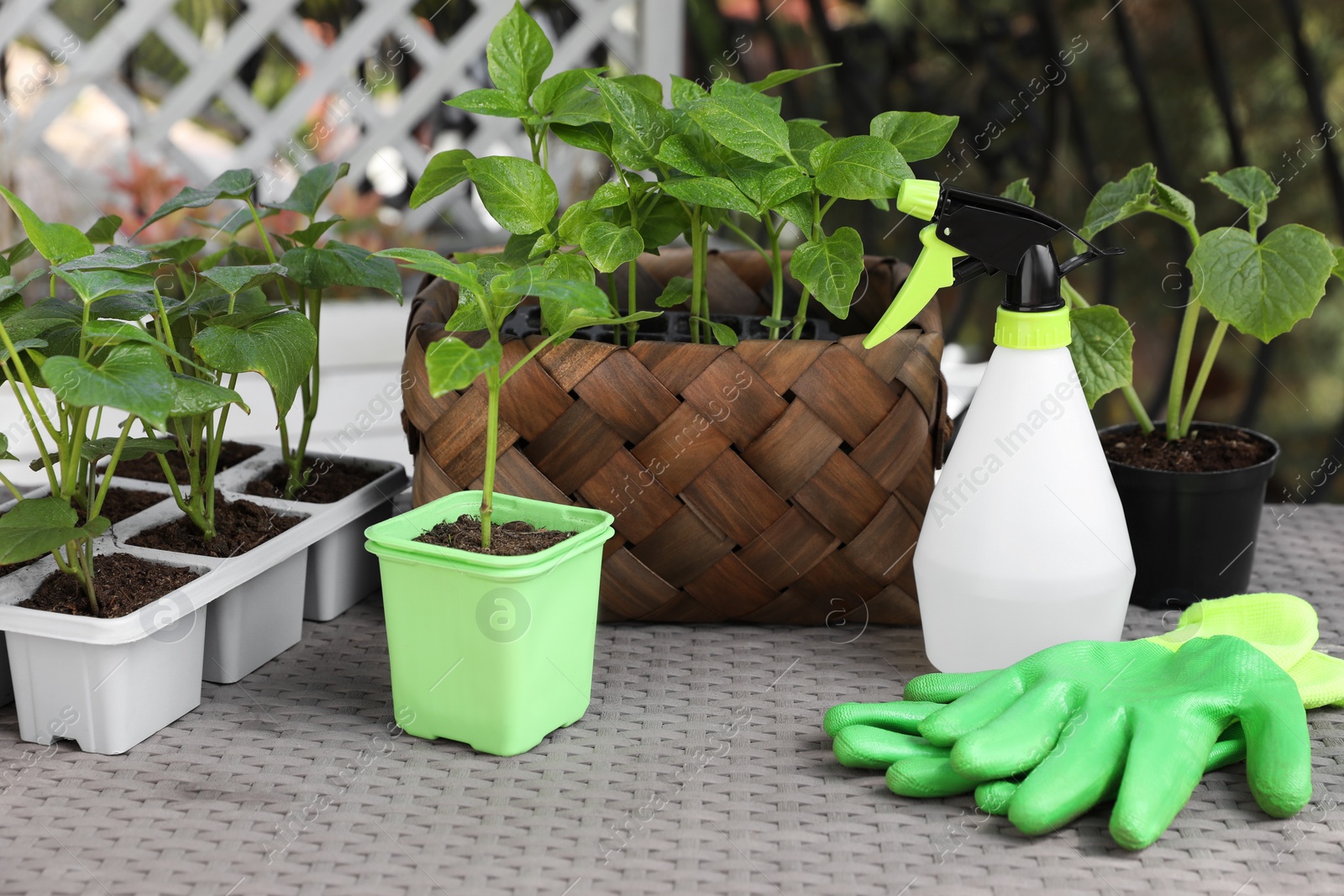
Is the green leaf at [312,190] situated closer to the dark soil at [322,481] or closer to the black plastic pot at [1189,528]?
the dark soil at [322,481]

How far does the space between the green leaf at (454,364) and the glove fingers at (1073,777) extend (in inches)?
12.5

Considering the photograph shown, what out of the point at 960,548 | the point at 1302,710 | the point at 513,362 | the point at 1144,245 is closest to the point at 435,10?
the point at 1144,245

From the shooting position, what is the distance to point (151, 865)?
1.90 feet

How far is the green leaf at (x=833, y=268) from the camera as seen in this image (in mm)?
758

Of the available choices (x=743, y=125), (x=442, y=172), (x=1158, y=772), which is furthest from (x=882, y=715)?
(x=442, y=172)

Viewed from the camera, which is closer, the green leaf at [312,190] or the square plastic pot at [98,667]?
the square plastic pot at [98,667]

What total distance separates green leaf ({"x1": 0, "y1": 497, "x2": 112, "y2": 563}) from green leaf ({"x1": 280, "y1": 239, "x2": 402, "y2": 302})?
0.76 ft

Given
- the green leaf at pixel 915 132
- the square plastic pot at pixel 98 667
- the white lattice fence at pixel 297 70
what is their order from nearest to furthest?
the square plastic pot at pixel 98 667 → the green leaf at pixel 915 132 → the white lattice fence at pixel 297 70

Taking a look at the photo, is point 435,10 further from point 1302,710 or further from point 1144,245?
point 1302,710

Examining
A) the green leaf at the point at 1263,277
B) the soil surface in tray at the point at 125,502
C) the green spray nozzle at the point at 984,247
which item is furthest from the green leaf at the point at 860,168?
the soil surface in tray at the point at 125,502

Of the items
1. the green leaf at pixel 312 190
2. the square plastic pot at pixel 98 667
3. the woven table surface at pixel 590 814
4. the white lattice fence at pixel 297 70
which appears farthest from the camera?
the white lattice fence at pixel 297 70

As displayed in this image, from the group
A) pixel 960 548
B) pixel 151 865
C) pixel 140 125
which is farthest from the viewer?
pixel 140 125

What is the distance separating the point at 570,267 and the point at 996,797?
396 mm

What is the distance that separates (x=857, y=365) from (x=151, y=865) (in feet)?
1.65
